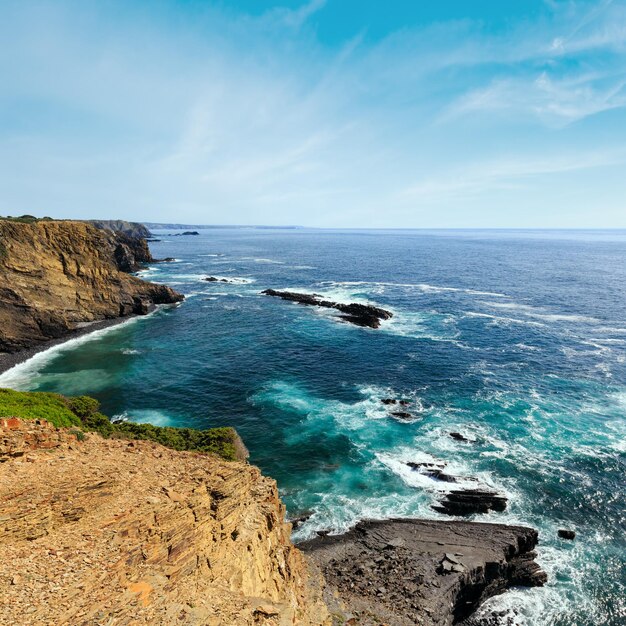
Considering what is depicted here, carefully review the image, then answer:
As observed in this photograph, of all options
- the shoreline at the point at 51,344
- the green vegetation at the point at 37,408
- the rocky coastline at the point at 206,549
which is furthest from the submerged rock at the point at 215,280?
the rocky coastline at the point at 206,549

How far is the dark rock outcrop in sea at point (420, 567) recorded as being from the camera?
2675 centimetres

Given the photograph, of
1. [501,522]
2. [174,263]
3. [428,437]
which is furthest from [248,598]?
[174,263]

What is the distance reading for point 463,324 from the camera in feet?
288

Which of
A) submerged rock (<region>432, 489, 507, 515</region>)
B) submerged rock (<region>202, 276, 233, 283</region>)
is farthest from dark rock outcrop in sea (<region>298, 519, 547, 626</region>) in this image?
submerged rock (<region>202, 276, 233, 283</region>)

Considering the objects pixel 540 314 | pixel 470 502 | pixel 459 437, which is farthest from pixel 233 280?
pixel 470 502

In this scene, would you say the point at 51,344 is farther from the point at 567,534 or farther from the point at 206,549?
the point at 567,534

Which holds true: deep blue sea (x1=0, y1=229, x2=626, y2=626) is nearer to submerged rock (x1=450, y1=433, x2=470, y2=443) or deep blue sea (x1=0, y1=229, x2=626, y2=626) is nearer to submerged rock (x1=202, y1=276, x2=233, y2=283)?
submerged rock (x1=450, y1=433, x2=470, y2=443)

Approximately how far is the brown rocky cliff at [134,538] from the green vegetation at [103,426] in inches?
531

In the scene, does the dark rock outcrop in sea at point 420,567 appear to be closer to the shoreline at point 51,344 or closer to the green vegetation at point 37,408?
the green vegetation at point 37,408

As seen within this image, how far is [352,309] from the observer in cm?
9631

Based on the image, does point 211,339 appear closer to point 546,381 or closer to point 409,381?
point 409,381

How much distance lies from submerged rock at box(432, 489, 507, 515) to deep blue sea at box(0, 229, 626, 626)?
0.85 meters

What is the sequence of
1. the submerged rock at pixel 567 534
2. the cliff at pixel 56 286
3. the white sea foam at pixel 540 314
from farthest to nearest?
the white sea foam at pixel 540 314
the cliff at pixel 56 286
the submerged rock at pixel 567 534

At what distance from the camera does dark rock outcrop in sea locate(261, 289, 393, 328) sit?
291 feet
